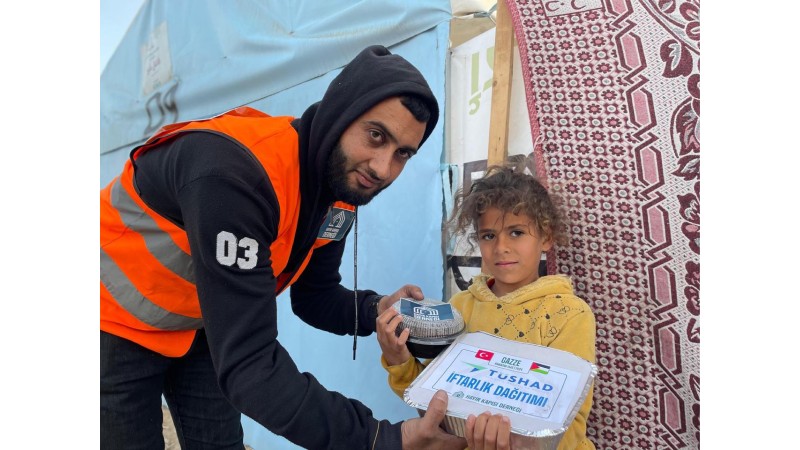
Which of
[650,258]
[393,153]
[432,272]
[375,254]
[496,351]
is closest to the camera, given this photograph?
[496,351]

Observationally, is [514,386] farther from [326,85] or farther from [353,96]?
[326,85]

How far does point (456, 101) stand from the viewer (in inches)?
69.0

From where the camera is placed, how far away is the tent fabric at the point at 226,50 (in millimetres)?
1959

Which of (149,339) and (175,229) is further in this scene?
(149,339)

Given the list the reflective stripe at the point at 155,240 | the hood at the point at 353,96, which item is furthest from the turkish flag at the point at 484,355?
the reflective stripe at the point at 155,240

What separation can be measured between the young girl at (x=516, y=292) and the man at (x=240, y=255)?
0.19m

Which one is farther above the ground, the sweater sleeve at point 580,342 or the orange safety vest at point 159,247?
the orange safety vest at point 159,247

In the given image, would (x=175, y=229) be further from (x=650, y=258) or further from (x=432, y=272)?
(x=650, y=258)

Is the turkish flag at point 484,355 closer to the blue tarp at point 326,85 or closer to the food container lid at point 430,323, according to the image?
the food container lid at point 430,323

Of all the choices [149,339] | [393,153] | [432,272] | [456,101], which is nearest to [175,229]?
[149,339]

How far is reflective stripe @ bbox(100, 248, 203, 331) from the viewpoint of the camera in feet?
3.75

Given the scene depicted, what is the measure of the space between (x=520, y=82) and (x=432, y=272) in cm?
73

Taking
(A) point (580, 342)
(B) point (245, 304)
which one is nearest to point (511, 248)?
(A) point (580, 342)

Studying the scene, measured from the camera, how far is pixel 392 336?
1078 mm
